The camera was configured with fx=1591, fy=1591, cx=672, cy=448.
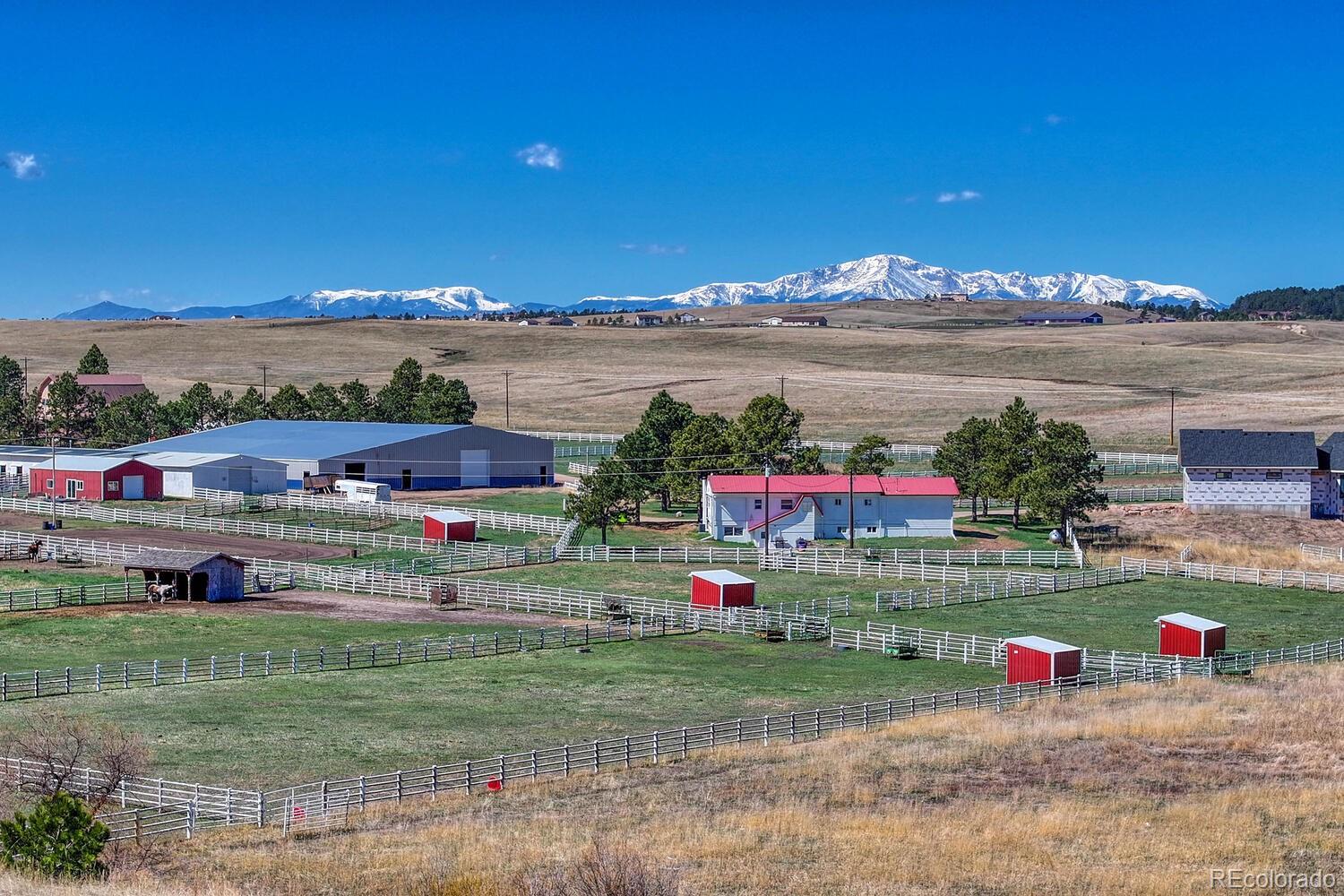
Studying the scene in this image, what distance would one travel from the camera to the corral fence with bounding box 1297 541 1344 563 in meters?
78.7

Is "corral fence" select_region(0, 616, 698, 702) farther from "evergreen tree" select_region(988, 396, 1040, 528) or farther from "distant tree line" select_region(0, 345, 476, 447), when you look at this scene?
"distant tree line" select_region(0, 345, 476, 447)

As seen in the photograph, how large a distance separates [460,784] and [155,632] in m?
24.5

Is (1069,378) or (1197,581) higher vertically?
(1069,378)

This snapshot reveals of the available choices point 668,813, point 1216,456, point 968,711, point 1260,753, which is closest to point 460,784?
point 668,813

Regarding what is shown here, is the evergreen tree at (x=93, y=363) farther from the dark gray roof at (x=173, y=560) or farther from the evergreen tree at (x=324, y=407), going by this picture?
the dark gray roof at (x=173, y=560)

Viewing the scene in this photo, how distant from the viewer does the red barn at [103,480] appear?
96562 millimetres

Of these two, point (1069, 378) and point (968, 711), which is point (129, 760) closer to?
point (968, 711)

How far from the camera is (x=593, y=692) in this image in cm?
4678

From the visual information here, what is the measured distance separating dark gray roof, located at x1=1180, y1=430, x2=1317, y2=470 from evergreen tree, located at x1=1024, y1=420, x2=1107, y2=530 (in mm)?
8133

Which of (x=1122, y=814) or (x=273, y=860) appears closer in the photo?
(x=273, y=860)

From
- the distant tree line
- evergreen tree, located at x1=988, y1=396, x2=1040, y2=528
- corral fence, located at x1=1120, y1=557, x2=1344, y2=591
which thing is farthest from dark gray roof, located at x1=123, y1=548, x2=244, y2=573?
the distant tree line

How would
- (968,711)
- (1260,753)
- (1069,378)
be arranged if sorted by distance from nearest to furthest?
(1260,753) → (968,711) → (1069,378)

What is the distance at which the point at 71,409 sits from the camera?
137m

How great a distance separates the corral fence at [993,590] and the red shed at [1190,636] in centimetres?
1216
